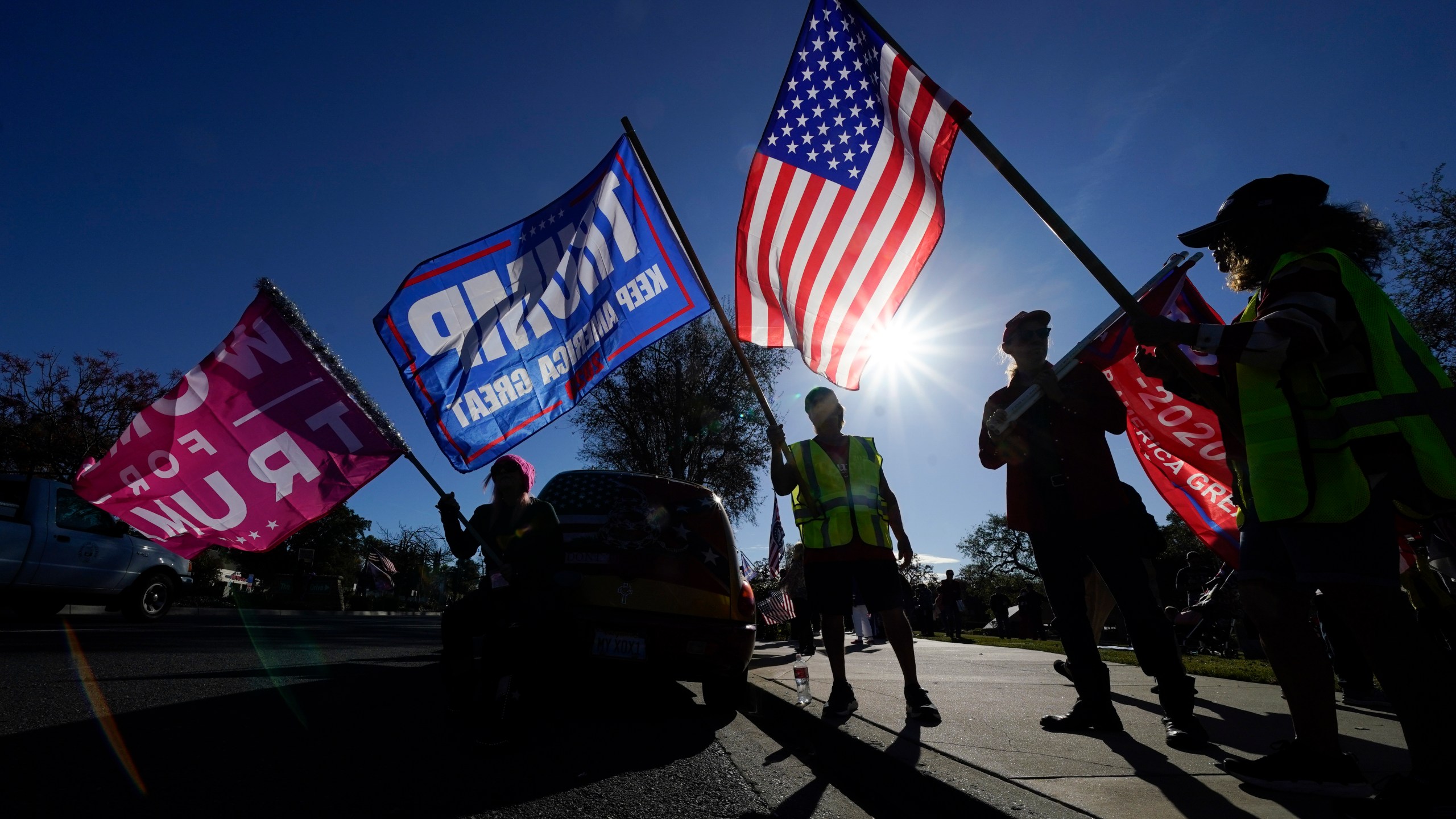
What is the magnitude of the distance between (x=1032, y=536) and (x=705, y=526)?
191 cm

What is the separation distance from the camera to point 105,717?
341 centimetres

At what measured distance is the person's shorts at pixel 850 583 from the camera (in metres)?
4.08

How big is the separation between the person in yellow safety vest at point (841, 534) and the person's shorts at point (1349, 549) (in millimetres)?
2028

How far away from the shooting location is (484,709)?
10.3 ft

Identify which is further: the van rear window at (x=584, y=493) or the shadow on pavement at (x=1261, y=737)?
the van rear window at (x=584, y=493)

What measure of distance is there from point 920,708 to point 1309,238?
249 cm

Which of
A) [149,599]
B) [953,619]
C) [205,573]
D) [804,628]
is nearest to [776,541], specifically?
[953,619]

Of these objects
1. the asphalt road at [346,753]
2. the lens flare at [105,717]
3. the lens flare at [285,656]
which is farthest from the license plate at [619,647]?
the lens flare at [105,717]

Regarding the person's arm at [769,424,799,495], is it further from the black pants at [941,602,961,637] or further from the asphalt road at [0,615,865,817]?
the black pants at [941,602,961,637]

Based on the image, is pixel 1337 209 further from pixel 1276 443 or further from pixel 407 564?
pixel 407 564

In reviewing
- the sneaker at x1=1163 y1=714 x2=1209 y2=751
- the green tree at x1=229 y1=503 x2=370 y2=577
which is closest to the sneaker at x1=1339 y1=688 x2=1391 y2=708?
the sneaker at x1=1163 y1=714 x2=1209 y2=751

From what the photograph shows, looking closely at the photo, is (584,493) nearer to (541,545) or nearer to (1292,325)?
(541,545)

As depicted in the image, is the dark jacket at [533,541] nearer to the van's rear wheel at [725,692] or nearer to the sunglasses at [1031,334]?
the van's rear wheel at [725,692]

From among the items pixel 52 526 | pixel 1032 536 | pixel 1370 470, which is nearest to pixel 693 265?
pixel 1032 536
